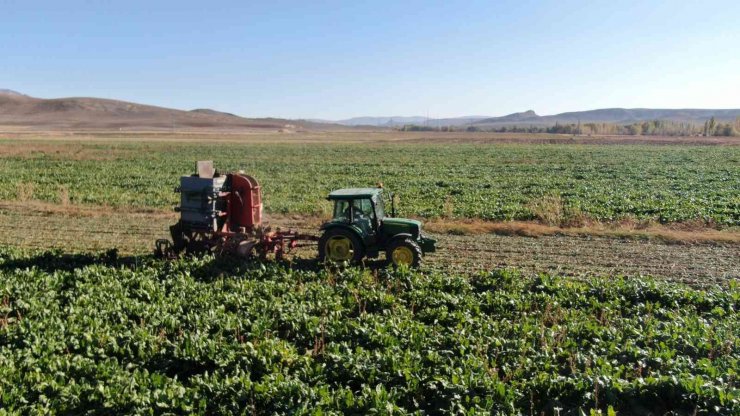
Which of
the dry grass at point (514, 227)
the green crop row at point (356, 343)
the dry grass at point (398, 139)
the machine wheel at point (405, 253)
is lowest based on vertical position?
the green crop row at point (356, 343)

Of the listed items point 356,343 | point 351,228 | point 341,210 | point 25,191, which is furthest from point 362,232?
point 25,191

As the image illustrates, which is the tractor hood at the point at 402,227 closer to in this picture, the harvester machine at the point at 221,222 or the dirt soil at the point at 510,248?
the dirt soil at the point at 510,248

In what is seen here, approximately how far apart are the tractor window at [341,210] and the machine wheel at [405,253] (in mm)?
1381

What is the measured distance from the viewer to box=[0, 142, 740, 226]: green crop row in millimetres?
20500

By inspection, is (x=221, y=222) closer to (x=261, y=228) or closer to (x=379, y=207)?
(x=261, y=228)

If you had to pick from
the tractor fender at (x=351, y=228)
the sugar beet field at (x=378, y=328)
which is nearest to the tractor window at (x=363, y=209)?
the tractor fender at (x=351, y=228)

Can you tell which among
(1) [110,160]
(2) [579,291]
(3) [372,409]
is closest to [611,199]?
(2) [579,291]

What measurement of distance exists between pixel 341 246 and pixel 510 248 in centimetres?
540

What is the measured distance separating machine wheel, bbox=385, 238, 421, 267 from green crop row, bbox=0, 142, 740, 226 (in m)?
7.85

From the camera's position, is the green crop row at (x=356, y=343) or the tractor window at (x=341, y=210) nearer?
the green crop row at (x=356, y=343)

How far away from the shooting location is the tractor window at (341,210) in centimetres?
1281

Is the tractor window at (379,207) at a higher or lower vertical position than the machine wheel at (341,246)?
higher

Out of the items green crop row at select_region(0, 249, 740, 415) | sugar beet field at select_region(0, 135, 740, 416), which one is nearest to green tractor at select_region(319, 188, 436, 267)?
sugar beet field at select_region(0, 135, 740, 416)

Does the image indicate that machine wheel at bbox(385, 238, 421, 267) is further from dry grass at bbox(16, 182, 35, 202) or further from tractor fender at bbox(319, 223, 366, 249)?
dry grass at bbox(16, 182, 35, 202)
